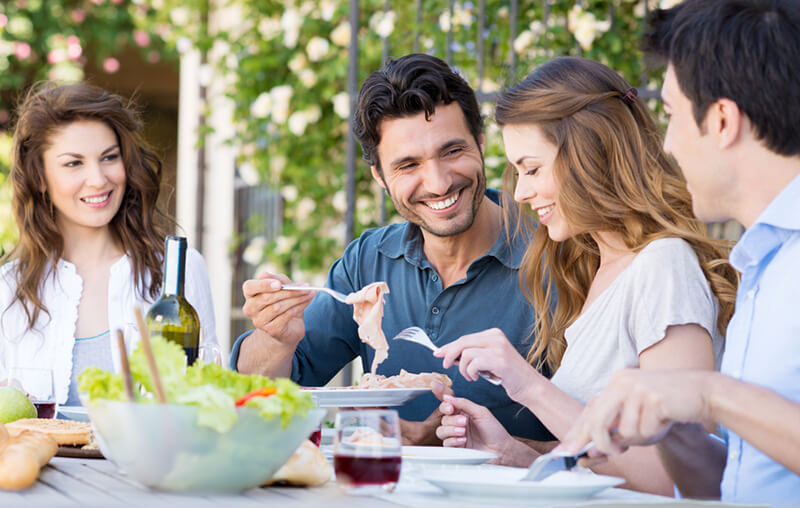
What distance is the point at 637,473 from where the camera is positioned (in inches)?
78.5

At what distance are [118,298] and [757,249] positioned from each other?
2.30 metres

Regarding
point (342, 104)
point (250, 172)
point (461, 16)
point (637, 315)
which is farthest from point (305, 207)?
point (637, 315)

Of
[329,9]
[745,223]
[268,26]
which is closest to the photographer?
[745,223]

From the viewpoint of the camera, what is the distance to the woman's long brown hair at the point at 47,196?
3346mm

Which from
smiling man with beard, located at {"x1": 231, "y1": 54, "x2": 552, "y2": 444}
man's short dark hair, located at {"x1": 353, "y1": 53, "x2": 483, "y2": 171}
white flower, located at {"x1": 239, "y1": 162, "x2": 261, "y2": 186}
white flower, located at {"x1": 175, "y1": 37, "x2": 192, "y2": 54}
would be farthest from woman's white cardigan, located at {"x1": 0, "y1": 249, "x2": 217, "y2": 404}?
white flower, located at {"x1": 175, "y1": 37, "x2": 192, "y2": 54}

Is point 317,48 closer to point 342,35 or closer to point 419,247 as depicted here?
point 342,35

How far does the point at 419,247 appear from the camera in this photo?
10.2 feet

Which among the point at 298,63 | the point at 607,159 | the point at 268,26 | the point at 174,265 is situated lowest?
the point at 174,265

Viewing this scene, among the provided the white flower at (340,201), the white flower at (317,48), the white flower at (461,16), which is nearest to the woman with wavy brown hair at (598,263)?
the white flower at (461,16)

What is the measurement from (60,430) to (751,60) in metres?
1.44

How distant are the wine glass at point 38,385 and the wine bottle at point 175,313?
338mm

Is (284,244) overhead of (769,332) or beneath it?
overhead

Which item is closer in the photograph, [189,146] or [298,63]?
[298,63]

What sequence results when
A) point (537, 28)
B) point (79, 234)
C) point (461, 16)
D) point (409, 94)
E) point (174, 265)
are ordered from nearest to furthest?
1. point (174, 265)
2. point (409, 94)
3. point (79, 234)
4. point (537, 28)
5. point (461, 16)
